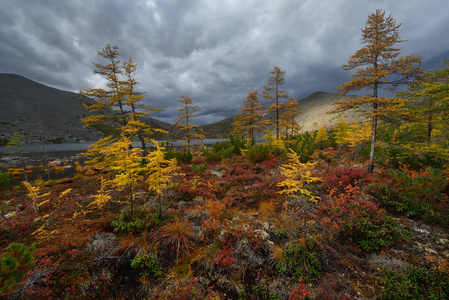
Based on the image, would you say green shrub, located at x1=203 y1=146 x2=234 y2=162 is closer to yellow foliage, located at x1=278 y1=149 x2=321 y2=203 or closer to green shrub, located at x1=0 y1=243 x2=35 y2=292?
yellow foliage, located at x1=278 y1=149 x2=321 y2=203

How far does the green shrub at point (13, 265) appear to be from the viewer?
8.17 feet

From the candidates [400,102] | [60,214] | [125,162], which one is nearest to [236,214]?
[125,162]

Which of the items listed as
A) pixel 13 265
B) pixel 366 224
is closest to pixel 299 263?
pixel 366 224

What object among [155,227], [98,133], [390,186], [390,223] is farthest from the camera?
[98,133]

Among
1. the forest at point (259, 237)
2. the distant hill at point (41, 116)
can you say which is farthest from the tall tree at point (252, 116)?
the distant hill at point (41, 116)

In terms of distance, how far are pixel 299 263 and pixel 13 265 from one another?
6056 mm

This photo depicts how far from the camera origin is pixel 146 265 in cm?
473

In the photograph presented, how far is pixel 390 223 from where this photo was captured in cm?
541

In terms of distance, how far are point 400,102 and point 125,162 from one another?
43.3ft

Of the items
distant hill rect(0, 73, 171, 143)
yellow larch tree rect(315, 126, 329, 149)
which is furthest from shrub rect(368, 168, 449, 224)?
distant hill rect(0, 73, 171, 143)

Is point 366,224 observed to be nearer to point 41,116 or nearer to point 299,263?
point 299,263

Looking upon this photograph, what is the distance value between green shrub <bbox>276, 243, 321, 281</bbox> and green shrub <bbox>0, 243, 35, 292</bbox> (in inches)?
214

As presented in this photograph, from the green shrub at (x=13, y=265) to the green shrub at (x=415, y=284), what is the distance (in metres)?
7.20

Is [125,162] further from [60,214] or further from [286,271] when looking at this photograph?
[286,271]
